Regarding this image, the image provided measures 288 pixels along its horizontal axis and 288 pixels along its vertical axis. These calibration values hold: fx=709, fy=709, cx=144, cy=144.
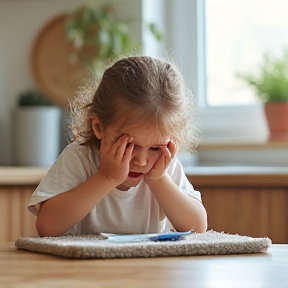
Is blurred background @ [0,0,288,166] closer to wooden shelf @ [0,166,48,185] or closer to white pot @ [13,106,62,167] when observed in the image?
white pot @ [13,106,62,167]

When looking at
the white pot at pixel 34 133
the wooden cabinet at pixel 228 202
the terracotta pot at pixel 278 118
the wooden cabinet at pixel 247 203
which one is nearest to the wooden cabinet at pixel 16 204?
the wooden cabinet at pixel 228 202

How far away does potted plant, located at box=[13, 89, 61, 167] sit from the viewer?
2520 mm

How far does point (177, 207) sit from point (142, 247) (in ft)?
1.32

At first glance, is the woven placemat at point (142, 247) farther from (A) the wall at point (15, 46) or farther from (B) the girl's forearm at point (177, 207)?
(A) the wall at point (15, 46)

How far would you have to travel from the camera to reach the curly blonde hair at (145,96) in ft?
4.01

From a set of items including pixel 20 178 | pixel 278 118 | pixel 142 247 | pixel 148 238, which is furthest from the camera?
pixel 278 118

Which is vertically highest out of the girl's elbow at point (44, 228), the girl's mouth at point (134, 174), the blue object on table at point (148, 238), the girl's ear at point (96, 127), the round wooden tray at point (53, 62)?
the round wooden tray at point (53, 62)

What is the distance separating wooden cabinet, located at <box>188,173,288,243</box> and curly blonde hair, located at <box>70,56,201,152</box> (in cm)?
78

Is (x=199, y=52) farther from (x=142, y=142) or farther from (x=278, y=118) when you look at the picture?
(x=142, y=142)

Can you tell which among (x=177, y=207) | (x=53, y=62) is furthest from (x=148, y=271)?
(x=53, y=62)

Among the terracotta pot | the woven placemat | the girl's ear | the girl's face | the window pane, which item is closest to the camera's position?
the woven placemat

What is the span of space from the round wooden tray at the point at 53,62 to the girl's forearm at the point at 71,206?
1407 millimetres

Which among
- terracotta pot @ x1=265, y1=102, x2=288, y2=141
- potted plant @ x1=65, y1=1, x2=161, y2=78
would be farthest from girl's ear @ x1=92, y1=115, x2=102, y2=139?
terracotta pot @ x1=265, y1=102, x2=288, y2=141

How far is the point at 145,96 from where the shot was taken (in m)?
1.23
